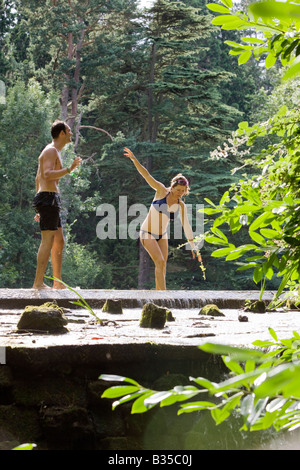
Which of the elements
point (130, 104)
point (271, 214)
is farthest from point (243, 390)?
point (130, 104)

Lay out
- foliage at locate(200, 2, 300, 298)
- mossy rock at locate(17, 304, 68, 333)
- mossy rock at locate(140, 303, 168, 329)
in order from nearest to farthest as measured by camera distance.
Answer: foliage at locate(200, 2, 300, 298), mossy rock at locate(17, 304, 68, 333), mossy rock at locate(140, 303, 168, 329)

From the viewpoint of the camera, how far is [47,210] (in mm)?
6785

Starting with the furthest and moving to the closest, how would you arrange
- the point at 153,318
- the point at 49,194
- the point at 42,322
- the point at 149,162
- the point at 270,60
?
the point at 149,162 < the point at 49,194 < the point at 153,318 < the point at 42,322 < the point at 270,60

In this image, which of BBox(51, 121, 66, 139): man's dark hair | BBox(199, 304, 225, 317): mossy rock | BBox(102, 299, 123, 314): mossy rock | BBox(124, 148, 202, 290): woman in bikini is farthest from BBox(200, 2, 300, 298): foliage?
BBox(124, 148, 202, 290): woman in bikini

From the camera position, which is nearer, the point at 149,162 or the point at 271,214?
the point at 271,214

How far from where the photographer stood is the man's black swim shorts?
6.79 metres

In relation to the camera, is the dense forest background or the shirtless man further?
the dense forest background

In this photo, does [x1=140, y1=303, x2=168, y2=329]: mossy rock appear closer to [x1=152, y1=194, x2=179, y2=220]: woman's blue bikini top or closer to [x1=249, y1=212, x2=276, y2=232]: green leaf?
[x1=249, y1=212, x2=276, y2=232]: green leaf

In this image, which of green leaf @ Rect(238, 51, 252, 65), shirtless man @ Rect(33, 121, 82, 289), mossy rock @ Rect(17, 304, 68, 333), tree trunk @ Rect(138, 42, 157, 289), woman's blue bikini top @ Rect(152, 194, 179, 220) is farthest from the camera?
tree trunk @ Rect(138, 42, 157, 289)

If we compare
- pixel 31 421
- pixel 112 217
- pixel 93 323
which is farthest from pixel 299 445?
pixel 112 217

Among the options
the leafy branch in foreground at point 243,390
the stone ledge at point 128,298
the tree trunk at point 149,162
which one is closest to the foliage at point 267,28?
the leafy branch in foreground at point 243,390

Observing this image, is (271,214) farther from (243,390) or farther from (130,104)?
(130,104)
